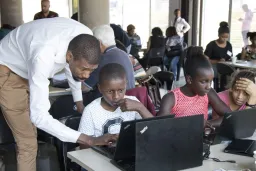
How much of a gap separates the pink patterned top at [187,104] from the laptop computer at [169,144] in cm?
78

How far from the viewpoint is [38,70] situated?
1.87m

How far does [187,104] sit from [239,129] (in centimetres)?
50

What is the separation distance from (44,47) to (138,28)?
11.1m

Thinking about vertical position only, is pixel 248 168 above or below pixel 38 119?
below

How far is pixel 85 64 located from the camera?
1792 mm

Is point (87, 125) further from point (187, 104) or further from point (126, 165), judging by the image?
point (187, 104)

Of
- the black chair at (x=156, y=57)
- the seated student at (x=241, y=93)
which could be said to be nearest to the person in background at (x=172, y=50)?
the black chair at (x=156, y=57)

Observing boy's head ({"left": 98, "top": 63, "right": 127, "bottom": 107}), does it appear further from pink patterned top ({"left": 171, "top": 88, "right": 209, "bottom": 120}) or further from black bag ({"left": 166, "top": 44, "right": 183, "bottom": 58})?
black bag ({"left": 166, "top": 44, "right": 183, "bottom": 58})

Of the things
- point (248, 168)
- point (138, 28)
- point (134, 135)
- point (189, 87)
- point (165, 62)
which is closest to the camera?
point (134, 135)

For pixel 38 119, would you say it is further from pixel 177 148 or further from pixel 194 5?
pixel 194 5

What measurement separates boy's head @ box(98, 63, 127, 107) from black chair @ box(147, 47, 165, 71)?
4.82 meters

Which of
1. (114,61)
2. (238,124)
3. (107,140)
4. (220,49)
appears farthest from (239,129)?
(220,49)

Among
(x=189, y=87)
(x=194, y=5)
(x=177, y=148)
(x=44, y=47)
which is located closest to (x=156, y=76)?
(x=189, y=87)

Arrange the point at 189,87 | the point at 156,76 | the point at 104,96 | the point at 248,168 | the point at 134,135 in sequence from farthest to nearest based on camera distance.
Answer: the point at 156,76, the point at 189,87, the point at 104,96, the point at 248,168, the point at 134,135
